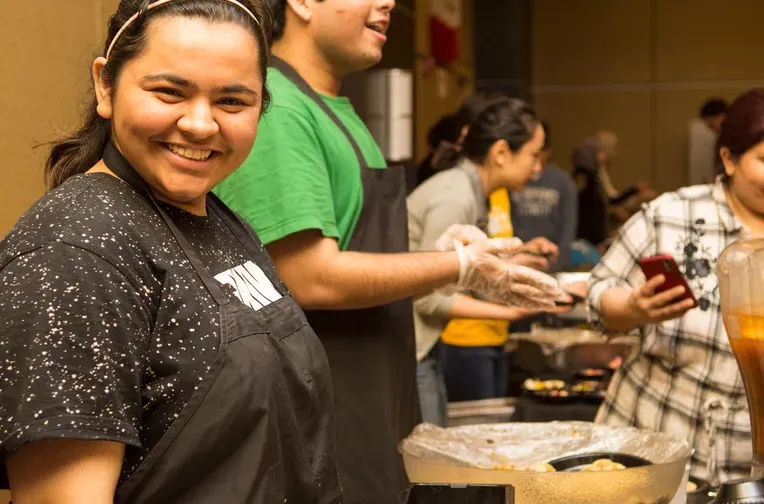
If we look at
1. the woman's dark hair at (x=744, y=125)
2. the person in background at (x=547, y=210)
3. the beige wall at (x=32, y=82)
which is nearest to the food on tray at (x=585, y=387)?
the woman's dark hair at (x=744, y=125)

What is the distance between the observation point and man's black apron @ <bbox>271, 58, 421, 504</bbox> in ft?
5.87

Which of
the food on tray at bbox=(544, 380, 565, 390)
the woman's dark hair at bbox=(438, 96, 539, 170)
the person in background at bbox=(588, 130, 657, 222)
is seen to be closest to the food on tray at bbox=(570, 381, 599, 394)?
the food on tray at bbox=(544, 380, 565, 390)

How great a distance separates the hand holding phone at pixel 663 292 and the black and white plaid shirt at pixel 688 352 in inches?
6.6

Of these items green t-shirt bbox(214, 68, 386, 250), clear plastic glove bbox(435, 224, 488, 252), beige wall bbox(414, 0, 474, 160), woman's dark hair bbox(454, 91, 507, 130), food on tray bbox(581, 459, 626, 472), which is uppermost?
beige wall bbox(414, 0, 474, 160)

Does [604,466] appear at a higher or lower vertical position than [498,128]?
lower

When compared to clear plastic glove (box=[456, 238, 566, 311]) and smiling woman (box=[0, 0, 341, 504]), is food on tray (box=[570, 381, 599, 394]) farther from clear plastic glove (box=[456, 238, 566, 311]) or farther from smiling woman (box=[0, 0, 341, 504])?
smiling woman (box=[0, 0, 341, 504])

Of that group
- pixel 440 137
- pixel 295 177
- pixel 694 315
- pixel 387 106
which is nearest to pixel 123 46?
pixel 295 177

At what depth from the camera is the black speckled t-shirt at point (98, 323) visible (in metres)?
0.89

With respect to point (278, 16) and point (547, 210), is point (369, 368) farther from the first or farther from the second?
point (547, 210)

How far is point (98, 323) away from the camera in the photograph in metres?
0.92

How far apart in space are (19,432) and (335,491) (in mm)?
505

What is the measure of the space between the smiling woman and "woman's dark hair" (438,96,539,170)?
221cm

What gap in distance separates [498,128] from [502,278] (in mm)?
1617

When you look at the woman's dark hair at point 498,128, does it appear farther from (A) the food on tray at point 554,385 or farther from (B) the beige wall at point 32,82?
(B) the beige wall at point 32,82
